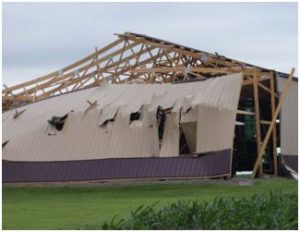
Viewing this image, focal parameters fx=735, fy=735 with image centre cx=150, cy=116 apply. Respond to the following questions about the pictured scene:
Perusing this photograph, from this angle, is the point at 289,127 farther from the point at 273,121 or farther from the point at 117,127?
the point at 117,127

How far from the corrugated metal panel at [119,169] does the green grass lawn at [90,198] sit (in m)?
1.08

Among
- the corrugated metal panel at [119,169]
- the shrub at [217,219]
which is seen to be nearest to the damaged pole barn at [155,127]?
the corrugated metal panel at [119,169]

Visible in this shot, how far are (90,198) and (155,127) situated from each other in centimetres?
764

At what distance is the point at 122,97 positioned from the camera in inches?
1462

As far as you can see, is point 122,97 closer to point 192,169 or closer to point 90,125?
point 90,125

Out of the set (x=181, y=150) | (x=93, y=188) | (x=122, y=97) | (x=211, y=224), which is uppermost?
(x=122, y=97)

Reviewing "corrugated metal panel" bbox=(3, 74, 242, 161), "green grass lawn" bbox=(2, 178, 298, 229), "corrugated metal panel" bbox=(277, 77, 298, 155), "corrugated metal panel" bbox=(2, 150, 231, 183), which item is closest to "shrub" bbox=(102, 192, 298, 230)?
"green grass lawn" bbox=(2, 178, 298, 229)

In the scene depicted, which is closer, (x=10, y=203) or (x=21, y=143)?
(x=10, y=203)

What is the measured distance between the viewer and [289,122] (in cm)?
3703

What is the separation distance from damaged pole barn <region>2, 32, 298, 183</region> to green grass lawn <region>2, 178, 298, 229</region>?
1.63m

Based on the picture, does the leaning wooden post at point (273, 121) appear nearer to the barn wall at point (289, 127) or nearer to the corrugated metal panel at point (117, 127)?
the barn wall at point (289, 127)

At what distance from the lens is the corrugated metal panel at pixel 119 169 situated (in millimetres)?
32438

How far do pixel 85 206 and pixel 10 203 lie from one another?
369 centimetres

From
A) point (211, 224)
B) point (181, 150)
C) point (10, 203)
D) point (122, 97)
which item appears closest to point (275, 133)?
point (181, 150)
